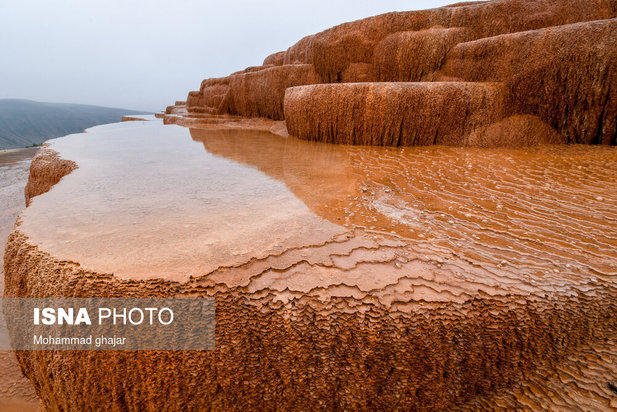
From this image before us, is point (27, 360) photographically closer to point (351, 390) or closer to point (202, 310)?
point (202, 310)

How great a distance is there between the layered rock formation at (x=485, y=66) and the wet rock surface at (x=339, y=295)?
2.42m

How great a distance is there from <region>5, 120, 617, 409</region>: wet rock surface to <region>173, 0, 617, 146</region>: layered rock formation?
7.93 feet

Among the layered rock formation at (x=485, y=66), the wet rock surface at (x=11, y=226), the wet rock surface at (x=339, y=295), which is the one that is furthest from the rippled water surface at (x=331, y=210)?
the wet rock surface at (x=11, y=226)

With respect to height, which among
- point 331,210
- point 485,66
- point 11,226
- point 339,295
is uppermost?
point 485,66

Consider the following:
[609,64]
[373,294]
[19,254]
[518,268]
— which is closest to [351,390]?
[373,294]

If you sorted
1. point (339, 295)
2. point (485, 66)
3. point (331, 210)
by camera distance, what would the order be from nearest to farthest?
1. point (339, 295)
2. point (331, 210)
3. point (485, 66)

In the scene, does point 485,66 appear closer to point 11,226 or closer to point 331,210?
point 331,210

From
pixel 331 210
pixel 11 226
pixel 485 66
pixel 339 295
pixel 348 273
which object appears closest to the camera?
pixel 339 295

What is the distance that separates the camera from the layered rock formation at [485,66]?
11.4 ft

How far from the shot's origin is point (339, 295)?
1.24 meters

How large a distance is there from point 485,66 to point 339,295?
4.79 m

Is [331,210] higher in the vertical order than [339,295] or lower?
higher

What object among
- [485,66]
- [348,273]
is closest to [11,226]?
[348,273]

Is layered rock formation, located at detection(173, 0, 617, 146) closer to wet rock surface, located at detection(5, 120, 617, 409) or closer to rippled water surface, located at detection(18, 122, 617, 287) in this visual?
rippled water surface, located at detection(18, 122, 617, 287)
